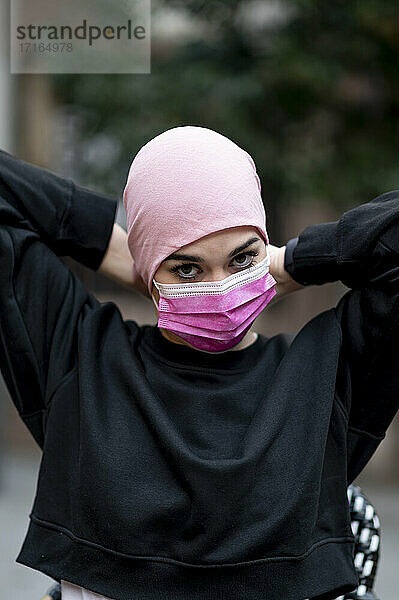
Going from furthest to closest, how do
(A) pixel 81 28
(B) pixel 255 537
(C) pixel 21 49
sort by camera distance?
1. (A) pixel 81 28
2. (C) pixel 21 49
3. (B) pixel 255 537

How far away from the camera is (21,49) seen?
3082mm

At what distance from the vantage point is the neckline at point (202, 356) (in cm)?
195

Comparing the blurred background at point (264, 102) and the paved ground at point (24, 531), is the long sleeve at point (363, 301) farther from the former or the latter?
the blurred background at point (264, 102)

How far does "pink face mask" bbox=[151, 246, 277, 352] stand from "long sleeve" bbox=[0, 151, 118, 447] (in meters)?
0.24

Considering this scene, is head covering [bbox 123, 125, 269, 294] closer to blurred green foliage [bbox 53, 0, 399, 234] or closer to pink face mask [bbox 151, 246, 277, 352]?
pink face mask [bbox 151, 246, 277, 352]

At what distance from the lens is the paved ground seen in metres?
4.81

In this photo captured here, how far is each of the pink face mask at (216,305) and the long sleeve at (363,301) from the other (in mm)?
124

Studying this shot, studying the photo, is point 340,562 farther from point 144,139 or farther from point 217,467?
point 144,139

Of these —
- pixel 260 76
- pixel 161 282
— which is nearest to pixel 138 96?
pixel 260 76

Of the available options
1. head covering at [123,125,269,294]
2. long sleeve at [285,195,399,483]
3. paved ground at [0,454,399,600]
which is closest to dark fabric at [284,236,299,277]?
long sleeve at [285,195,399,483]

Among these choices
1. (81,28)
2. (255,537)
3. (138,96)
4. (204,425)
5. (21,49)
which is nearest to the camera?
(255,537)

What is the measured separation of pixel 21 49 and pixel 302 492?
2.02 meters

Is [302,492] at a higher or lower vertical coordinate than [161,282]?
lower

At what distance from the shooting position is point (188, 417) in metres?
1.87
